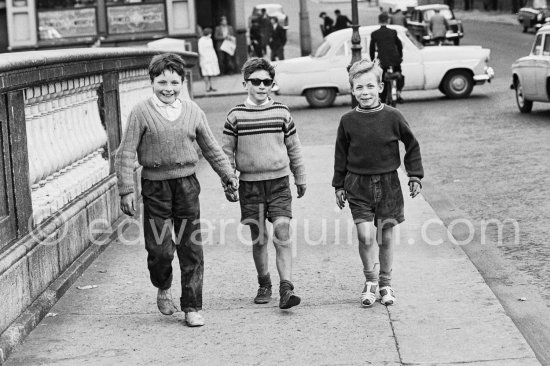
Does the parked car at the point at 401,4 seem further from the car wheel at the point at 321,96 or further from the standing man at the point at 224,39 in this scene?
the car wheel at the point at 321,96

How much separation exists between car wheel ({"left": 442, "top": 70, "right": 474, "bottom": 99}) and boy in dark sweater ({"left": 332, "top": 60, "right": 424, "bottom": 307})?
1641 cm

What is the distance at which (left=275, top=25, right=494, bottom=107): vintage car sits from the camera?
22.6 meters

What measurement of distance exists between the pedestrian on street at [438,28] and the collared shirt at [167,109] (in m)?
36.0

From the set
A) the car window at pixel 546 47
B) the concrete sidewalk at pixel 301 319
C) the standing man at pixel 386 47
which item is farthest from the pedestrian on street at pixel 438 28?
the concrete sidewalk at pixel 301 319

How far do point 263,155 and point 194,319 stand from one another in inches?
43.6

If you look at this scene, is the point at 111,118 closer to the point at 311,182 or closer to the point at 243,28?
the point at 311,182

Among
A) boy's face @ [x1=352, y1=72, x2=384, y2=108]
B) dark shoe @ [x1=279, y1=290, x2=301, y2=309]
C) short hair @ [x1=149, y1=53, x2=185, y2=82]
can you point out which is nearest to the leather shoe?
dark shoe @ [x1=279, y1=290, x2=301, y2=309]

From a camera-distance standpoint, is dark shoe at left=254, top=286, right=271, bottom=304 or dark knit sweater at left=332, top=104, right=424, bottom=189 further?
dark shoe at left=254, top=286, right=271, bottom=304

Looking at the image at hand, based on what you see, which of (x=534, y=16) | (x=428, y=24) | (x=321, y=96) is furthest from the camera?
(x=534, y=16)

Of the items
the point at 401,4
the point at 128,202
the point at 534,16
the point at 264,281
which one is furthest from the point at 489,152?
the point at 401,4

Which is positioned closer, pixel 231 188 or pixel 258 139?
pixel 231 188

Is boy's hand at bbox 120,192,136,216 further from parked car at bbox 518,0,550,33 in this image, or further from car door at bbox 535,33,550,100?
parked car at bbox 518,0,550,33

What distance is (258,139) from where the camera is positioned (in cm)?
687

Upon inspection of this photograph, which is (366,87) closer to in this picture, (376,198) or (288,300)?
(376,198)
